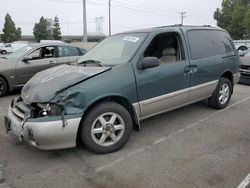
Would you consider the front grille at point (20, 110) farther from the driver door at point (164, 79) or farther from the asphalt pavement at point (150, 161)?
the driver door at point (164, 79)

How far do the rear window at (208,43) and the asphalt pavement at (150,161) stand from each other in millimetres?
1403

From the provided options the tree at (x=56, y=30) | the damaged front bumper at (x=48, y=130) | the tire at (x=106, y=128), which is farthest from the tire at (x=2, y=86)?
the tree at (x=56, y=30)

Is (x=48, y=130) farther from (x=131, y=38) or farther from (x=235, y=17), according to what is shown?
(x=235, y=17)

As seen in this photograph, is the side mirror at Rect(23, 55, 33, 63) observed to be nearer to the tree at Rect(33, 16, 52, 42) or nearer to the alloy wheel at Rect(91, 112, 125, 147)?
the alloy wheel at Rect(91, 112, 125, 147)

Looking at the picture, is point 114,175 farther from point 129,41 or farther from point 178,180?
point 129,41

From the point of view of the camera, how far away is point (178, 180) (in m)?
2.93

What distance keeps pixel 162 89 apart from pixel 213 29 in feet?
7.61

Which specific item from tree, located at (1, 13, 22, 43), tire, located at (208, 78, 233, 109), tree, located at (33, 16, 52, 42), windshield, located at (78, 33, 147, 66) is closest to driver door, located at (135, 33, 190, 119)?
windshield, located at (78, 33, 147, 66)

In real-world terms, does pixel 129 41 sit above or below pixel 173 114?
above

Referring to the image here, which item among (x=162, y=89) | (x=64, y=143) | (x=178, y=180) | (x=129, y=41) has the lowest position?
(x=178, y=180)

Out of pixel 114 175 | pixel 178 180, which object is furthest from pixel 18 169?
pixel 178 180

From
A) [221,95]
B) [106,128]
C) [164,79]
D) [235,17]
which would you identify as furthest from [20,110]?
[235,17]

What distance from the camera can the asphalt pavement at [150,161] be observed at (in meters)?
2.92

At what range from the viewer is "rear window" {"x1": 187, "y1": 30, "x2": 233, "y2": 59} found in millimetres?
4836
